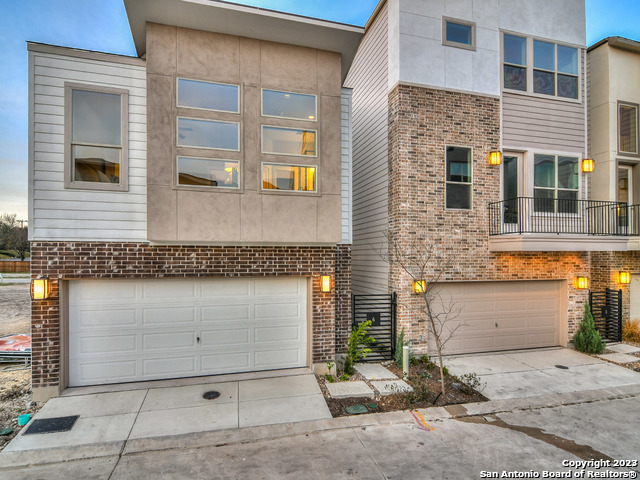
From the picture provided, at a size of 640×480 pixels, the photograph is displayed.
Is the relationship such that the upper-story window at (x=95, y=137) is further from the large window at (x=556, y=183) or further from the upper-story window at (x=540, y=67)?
the large window at (x=556, y=183)

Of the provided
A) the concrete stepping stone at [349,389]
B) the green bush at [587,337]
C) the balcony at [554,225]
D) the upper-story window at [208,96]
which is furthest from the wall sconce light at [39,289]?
the green bush at [587,337]

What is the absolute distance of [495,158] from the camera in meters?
9.11

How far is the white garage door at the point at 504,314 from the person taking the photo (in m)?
9.15

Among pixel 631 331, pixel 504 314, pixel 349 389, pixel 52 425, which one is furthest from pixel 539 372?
pixel 52 425

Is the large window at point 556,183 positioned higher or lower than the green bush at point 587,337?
higher

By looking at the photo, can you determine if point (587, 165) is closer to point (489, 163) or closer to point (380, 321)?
point (489, 163)

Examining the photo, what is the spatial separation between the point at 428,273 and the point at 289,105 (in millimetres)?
5271

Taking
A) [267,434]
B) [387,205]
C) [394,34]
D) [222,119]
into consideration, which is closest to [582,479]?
[267,434]

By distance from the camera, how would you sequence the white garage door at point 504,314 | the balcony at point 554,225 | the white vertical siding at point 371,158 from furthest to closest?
1. the white vertical siding at point 371,158
2. the white garage door at point 504,314
3. the balcony at point 554,225

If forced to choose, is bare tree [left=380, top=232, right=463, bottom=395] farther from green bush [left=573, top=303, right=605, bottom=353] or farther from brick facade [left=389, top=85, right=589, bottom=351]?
green bush [left=573, top=303, right=605, bottom=353]

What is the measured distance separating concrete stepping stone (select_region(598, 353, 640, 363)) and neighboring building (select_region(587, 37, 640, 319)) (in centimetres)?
246

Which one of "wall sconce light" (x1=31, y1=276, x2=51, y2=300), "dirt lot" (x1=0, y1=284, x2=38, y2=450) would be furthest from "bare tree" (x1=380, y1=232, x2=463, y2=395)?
"dirt lot" (x1=0, y1=284, x2=38, y2=450)

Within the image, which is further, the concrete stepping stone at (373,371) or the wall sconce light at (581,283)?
the wall sconce light at (581,283)

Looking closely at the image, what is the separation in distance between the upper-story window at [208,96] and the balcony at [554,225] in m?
7.01
